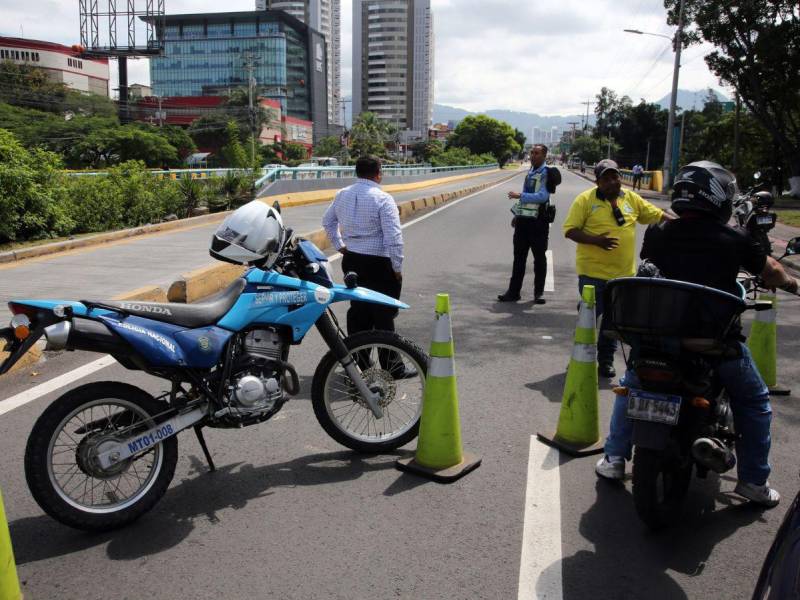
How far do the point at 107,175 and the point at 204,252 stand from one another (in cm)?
476

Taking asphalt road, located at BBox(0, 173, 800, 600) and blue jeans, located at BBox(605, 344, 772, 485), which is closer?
asphalt road, located at BBox(0, 173, 800, 600)

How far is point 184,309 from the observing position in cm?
369

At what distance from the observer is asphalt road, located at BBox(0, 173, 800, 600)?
3057 mm

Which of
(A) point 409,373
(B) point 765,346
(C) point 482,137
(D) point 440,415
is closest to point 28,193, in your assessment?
(A) point 409,373

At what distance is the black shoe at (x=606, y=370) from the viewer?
595cm

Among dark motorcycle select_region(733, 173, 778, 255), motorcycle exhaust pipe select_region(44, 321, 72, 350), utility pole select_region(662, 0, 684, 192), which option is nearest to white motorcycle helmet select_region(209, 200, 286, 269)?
motorcycle exhaust pipe select_region(44, 321, 72, 350)

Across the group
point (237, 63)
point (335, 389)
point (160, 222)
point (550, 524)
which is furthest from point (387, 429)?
point (237, 63)

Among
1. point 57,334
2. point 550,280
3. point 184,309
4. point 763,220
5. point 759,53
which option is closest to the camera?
point 57,334

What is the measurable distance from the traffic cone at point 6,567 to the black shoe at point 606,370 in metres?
4.43

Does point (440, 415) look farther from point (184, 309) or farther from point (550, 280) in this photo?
point (550, 280)

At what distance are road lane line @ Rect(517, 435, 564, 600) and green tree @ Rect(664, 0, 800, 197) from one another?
103 feet

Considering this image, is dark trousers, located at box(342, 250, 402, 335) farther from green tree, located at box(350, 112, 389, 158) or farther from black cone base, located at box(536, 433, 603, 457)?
green tree, located at box(350, 112, 389, 158)

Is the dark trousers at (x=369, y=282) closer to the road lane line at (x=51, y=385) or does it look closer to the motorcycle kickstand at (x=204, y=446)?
the motorcycle kickstand at (x=204, y=446)

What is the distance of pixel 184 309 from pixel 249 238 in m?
0.49
